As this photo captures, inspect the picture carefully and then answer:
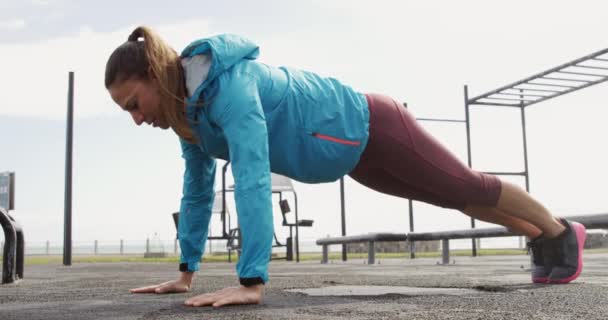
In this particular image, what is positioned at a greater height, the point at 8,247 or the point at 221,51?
the point at 221,51

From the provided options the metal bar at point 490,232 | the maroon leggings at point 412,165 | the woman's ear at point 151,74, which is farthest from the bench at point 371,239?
the woman's ear at point 151,74

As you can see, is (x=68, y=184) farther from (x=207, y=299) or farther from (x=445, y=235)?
(x=207, y=299)

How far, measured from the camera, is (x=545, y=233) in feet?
8.61

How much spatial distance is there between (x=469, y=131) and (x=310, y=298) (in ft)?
21.4

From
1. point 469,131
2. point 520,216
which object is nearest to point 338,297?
point 520,216

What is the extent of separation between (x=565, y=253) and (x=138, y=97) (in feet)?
5.63

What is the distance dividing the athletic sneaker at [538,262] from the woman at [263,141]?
0.23 ft

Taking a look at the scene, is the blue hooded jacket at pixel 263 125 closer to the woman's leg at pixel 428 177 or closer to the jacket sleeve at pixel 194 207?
the woman's leg at pixel 428 177

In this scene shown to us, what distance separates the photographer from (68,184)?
7.33 meters

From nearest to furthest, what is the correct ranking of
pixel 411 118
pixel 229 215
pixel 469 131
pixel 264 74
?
pixel 264 74, pixel 411 118, pixel 469 131, pixel 229 215

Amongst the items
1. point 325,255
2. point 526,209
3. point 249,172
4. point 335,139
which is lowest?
point 325,255

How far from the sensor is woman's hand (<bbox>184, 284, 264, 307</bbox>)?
1.77 metres

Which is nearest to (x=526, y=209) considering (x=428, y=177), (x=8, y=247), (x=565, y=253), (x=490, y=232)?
(x=565, y=253)

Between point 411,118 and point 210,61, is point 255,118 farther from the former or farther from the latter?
point 411,118
